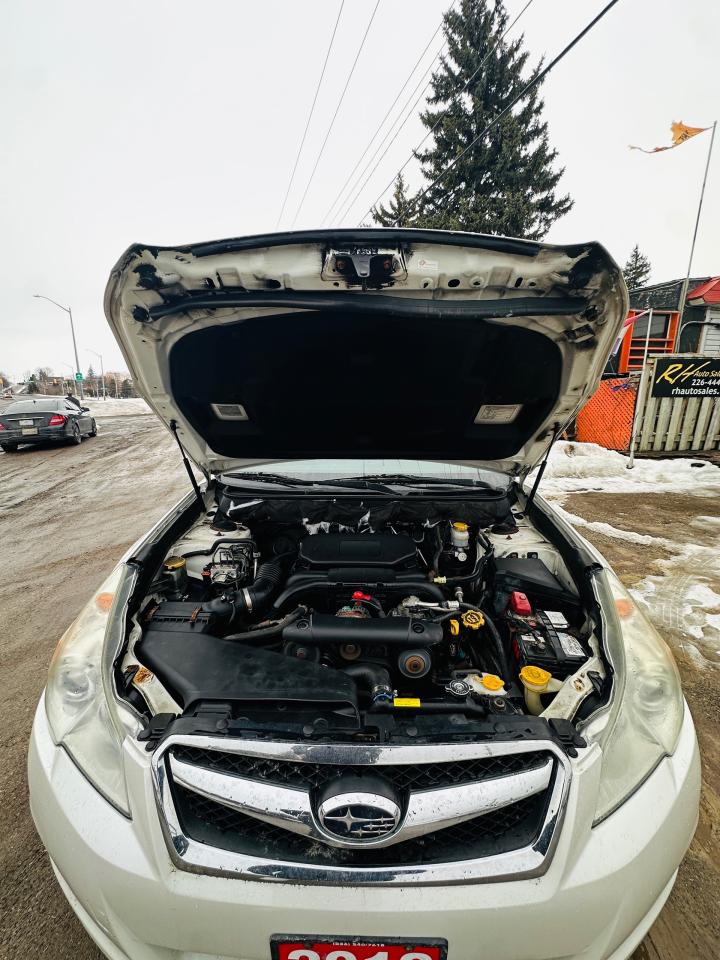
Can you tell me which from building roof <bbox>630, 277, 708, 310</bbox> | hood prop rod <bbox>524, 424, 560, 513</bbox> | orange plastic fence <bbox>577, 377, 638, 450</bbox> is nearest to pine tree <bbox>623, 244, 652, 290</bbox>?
building roof <bbox>630, 277, 708, 310</bbox>

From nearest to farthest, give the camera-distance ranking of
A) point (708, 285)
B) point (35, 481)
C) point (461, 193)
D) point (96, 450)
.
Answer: point (35, 481) < point (96, 450) < point (708, 285) < point (461, 193)

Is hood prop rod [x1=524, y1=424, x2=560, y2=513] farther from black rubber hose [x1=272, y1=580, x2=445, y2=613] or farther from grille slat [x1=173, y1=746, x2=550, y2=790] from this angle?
grille slat [x1=173, y1=746, x2=550, y2=790]

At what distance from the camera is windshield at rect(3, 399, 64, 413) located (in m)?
10.4

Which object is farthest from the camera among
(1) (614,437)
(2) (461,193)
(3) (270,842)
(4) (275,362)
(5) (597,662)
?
(2) (461,193)

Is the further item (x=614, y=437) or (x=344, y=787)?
(x=614, y=437)

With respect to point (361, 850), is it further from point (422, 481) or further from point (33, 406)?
point (33, 406)

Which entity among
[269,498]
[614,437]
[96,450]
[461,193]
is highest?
[461,193]

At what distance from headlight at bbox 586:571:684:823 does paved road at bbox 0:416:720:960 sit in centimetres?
71

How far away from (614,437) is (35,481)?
10941mm

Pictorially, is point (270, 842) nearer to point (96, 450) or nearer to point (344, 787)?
point (344, 787)

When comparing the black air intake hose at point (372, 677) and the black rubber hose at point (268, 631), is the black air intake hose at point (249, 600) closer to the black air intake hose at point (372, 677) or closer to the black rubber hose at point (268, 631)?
the black rubber hose at point (268, 631)

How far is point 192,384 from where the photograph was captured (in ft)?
6.75

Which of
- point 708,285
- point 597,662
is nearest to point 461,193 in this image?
point 708,285

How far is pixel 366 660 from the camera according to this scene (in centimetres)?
168
